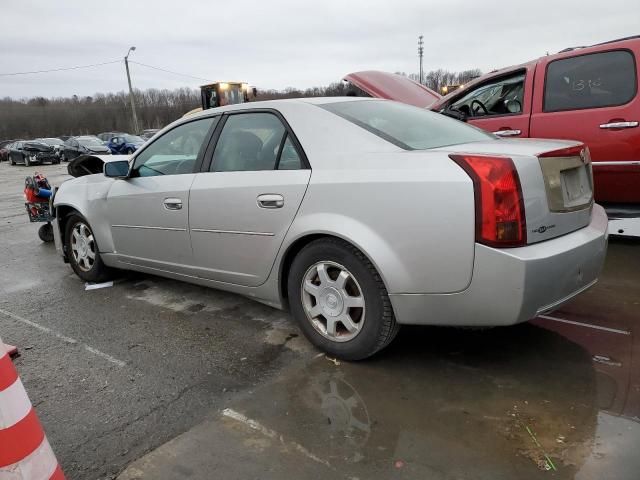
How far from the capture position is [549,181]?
2547 mm

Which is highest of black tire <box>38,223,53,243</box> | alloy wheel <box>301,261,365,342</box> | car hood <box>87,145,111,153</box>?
car hood <box>87,145,111,153</box>

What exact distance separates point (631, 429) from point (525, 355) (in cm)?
80

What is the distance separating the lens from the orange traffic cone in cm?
180

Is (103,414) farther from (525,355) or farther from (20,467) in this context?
(525,355)

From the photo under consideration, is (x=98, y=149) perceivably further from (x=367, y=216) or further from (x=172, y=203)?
(x=367, y=216)

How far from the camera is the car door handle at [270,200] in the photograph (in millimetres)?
3078

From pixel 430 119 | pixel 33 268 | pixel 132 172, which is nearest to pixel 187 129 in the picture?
pixel 132 172

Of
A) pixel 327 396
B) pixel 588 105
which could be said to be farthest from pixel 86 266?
pixel 588 105

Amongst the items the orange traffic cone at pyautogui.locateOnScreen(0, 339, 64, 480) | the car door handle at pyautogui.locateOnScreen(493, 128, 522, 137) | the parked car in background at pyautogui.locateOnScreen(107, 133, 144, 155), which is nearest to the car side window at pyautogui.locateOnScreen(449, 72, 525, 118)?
the car door handle at pyautogui.locateOnScreen(493, 128, 522, 137)

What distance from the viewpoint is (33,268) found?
585 centimetres

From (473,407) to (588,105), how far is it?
347 cm

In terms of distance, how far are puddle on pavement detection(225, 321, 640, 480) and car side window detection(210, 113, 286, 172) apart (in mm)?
1332

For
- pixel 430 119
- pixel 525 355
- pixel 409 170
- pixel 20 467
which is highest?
pixel 430 119

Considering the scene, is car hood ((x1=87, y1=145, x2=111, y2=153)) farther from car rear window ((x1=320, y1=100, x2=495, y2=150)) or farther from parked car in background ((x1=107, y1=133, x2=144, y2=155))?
car rear window ((x1=320, y1=100, x2=495, y2=150))
